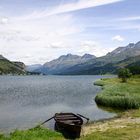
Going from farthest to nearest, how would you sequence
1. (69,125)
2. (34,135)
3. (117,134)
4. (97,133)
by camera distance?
(69,125) < (97,133) < (117,134) < (34,135)

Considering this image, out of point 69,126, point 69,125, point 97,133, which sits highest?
point 69,125

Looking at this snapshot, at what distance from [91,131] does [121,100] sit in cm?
3056

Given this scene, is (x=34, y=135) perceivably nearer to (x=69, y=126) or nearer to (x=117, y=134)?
(x=69, y=126)

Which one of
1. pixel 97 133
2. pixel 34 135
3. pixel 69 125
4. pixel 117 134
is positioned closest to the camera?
pixel 34 135

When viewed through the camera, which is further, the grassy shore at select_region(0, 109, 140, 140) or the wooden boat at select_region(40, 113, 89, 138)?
the wooden boat at select_region(40, 113, 89, 138)

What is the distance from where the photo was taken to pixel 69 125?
41.5 metres

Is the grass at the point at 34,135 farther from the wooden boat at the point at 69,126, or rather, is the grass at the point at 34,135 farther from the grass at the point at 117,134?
the grass at the point at 117,134

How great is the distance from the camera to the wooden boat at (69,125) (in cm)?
4006

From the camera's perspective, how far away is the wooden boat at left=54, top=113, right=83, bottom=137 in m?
40.1

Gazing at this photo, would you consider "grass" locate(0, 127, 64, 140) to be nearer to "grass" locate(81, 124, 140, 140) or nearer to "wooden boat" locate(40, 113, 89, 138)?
"wooden boat" locate(40, 113, 89, 138)

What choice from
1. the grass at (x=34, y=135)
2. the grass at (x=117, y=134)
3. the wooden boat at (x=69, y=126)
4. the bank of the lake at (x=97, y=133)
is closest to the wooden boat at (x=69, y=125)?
the wooden boat at (x=69, y=126)

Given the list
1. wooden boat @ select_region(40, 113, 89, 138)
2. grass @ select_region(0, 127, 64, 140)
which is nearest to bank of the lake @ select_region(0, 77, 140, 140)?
grass @ select_region(0, 127, 64, 140)

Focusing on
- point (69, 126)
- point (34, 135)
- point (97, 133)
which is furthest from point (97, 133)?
point (34, 135)

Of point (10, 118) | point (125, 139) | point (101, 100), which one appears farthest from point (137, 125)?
point (101, 100)
